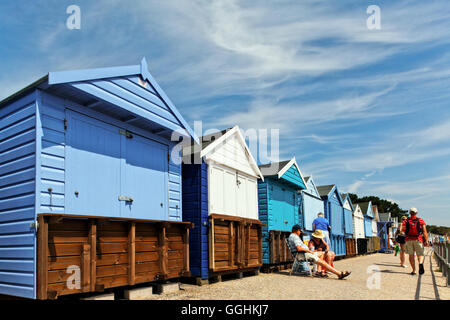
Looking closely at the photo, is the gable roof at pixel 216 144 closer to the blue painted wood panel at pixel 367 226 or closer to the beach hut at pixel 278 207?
the beach hut at pixel 278 207

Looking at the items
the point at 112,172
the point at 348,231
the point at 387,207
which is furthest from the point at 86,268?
the point at 387,207

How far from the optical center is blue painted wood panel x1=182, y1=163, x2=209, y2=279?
965 cm

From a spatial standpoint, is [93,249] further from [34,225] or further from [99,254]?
[34,225]

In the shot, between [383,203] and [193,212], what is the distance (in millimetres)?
83583

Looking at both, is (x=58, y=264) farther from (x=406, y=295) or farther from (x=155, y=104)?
(x=406, y=295)

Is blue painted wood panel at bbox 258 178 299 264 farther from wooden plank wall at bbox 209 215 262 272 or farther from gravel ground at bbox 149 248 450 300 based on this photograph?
gravel ground at bbox 149 248 450 300

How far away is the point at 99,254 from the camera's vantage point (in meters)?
6.58

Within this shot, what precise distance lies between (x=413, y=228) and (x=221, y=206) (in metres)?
5.40

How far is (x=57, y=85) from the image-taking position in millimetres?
6441

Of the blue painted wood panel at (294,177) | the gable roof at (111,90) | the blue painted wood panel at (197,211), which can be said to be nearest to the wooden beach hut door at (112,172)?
the gable roof at (111,90)

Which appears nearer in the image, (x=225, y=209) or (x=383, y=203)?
(x=225, y=209)

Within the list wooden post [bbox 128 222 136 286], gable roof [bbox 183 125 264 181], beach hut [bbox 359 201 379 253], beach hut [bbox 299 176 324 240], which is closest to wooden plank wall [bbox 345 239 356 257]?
beach hut [bbox 299 176 324 240]

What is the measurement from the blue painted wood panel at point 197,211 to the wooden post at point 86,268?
12.2ft
